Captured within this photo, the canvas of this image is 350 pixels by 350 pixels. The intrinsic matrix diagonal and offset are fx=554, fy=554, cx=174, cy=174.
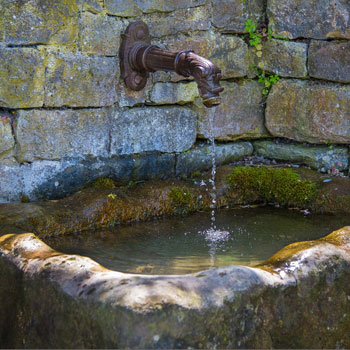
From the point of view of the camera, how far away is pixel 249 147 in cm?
472

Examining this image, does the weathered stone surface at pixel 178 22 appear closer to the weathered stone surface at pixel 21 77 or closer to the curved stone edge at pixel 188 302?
the weathered stone surface at pixel 21 77

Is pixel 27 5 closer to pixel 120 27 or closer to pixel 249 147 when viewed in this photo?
pixel 120 27

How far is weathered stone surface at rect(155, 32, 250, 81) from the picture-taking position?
4.12m

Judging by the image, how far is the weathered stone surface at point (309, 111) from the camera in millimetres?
4344

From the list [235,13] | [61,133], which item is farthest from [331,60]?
[61,133]

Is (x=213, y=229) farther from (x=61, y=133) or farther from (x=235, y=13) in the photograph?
(x=235, y=13)

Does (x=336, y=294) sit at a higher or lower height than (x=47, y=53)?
lower

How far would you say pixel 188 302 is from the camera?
2082 millimetres

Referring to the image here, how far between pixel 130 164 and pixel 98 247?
3.26 ft

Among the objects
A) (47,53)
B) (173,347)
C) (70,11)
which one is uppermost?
(70,11)

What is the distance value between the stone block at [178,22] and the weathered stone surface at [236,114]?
0.55 m

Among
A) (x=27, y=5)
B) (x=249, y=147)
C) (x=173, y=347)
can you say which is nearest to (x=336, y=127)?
(x=249, y=147)

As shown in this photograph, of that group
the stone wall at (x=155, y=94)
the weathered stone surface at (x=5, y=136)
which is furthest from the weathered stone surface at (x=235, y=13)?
the weathered stone surface at (x=5, y=136)

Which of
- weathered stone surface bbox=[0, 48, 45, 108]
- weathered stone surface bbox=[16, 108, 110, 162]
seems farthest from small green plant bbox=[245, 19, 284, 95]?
weathered stone surface bbox=[0, 48, 45, 108]
